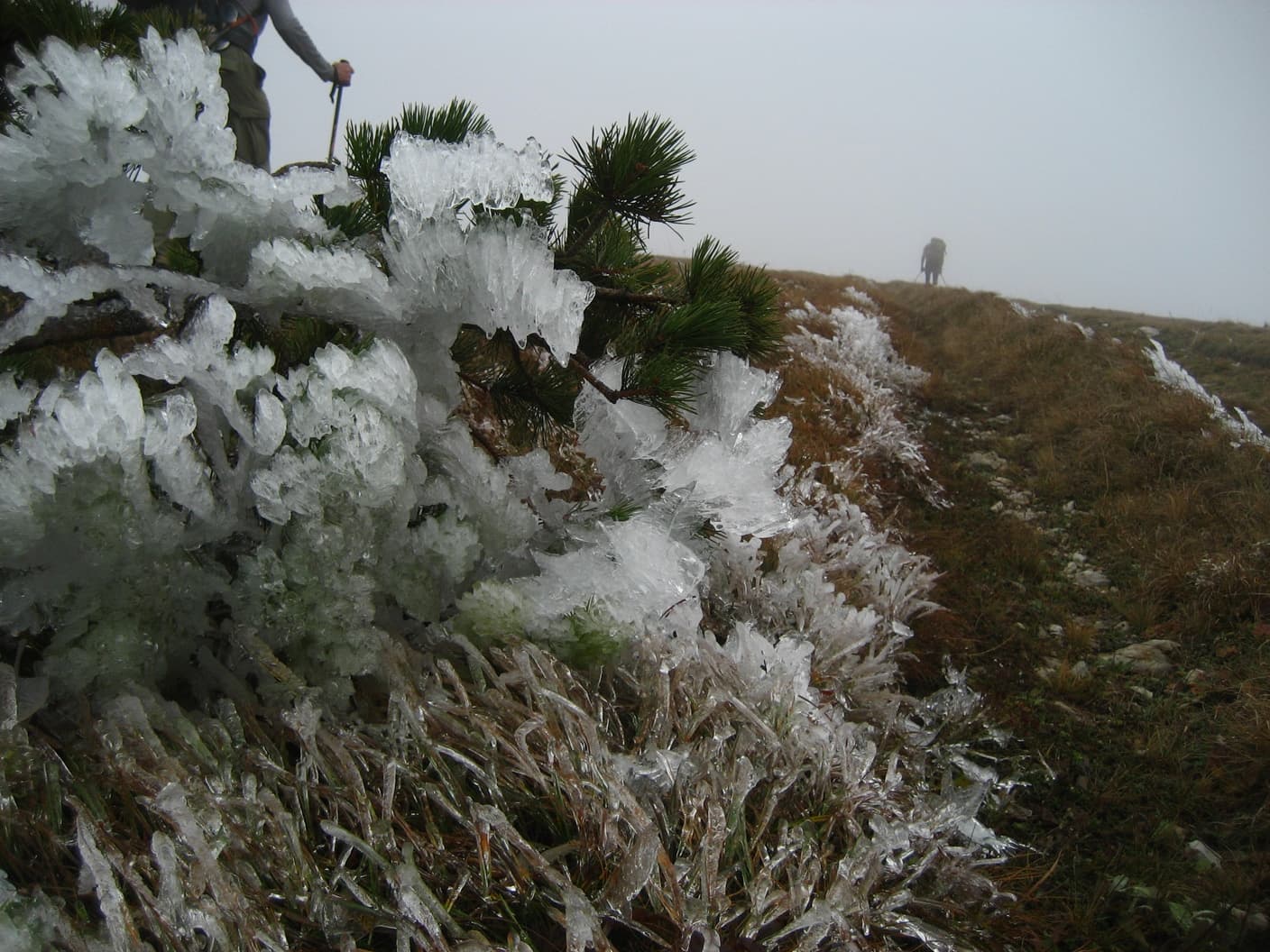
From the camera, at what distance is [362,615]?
4.88 feet

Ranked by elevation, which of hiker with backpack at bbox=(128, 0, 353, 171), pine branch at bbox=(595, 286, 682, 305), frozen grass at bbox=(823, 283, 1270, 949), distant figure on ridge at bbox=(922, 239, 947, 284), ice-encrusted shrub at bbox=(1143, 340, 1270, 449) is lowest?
frozen grass at bbox=(823, 283, 1270, 949)

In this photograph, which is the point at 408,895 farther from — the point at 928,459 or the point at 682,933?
the point at 928,459

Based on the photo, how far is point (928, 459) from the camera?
583 centimetres

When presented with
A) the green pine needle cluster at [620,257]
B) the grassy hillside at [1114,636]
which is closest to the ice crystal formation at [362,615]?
the green pine needle cluster at [620,257]

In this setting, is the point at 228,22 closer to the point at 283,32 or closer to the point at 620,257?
the point at 283,32

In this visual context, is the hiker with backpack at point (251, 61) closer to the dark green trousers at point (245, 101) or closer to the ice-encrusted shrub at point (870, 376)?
the dark green trousers at point (245, 101)

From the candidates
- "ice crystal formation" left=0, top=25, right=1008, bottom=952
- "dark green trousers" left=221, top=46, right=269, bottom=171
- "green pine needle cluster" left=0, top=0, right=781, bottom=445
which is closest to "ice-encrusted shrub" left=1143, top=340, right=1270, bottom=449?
"ice crystal formation" left=0, top=25, right=1008, bottom=952

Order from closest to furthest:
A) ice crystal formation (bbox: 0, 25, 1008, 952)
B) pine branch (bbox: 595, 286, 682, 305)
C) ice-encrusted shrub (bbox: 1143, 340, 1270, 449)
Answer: ice crystal formation (bbox: 0, 25, 1008, 952)
pine branch (bbox: 595, 286, 682, 305)
ice-encrusted shrub (bbox: 1143, 340, 1270, 449)

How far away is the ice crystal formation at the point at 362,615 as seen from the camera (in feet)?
3.80

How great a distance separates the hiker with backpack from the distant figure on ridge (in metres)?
21.7

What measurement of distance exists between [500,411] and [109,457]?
1.14 metres

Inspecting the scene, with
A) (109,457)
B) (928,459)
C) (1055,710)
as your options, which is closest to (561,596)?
(109,457)

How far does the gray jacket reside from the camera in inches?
150

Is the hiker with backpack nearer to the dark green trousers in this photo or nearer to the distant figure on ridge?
the dark green trousers
